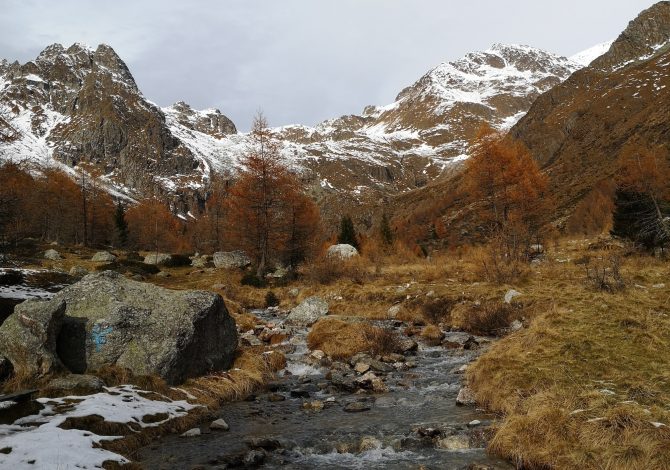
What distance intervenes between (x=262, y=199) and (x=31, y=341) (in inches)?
1050

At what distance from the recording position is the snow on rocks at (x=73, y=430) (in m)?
6.54

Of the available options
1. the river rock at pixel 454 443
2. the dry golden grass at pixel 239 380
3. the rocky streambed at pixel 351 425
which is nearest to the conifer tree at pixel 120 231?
the dry golden grass at pixel 239 380

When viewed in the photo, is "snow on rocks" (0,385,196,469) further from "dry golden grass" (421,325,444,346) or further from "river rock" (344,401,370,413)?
"dry golden grass" (421,325,444,346)

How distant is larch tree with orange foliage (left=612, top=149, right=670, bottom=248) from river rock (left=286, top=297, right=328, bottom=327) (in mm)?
19208

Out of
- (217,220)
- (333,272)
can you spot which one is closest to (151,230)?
(217,220)

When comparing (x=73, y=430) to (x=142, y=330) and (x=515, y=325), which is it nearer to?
(x=142, y=330)

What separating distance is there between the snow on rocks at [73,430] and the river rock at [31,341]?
4.48ft

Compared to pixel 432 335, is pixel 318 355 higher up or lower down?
lower down

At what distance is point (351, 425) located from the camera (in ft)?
30.8

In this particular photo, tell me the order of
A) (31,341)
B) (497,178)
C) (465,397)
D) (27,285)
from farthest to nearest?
(497,178), (27,285), (465,397), (31,341)

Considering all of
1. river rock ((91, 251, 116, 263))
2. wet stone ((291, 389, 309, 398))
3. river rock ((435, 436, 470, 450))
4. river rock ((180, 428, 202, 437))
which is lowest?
wet stone ((291, 389, 309, 398))

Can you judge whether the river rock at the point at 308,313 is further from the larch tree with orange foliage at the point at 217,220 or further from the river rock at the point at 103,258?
the larch tree with orange foliage at the point at 217,220

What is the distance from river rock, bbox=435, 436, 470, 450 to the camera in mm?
7922

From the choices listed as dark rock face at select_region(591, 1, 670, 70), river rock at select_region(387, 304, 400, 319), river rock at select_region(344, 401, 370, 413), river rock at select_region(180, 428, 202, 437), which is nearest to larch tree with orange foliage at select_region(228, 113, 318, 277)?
river rock at select_region(387, 304, 400, 319)
